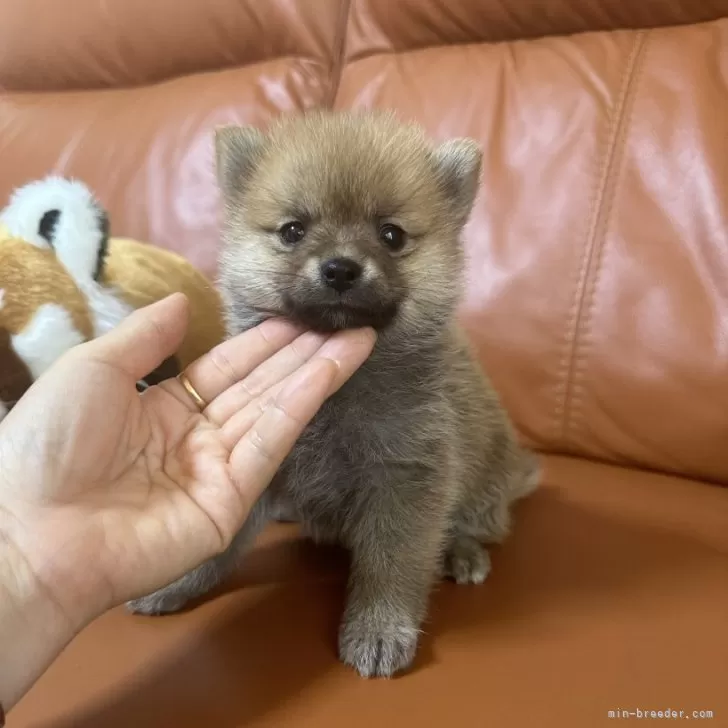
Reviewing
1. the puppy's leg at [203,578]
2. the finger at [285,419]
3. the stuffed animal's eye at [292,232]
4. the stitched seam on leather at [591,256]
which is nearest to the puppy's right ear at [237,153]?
the stuffed animal's eye at [292,232]

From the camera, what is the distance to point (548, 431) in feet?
5.35

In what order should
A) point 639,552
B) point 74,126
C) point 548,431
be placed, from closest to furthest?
point 639,552 → point 548,431 → point 74,126

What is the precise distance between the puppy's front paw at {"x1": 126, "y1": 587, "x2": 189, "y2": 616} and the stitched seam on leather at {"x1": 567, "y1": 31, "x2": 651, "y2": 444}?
3.04ft

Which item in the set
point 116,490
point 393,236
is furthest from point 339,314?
point 116,490

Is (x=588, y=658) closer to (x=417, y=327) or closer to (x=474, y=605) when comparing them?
(x=474, y=605)

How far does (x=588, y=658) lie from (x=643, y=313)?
31.1 inches

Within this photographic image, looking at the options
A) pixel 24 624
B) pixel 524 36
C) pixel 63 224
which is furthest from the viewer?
pixel 524 36

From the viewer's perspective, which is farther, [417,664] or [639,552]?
[639,552]

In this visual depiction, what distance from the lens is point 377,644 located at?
37.8 inches

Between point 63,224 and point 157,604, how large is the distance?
67 cm

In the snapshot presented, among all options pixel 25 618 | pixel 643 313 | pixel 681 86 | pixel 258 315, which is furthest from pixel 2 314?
pixel 681 86

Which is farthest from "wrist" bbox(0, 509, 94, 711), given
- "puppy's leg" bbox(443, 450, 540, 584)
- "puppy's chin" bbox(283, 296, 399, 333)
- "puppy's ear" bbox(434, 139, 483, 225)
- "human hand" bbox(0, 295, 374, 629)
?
"puppy's ear" bbox(434, 139, 483, 225)

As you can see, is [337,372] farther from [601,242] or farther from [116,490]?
[601,242]

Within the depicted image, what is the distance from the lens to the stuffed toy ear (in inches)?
50.8
